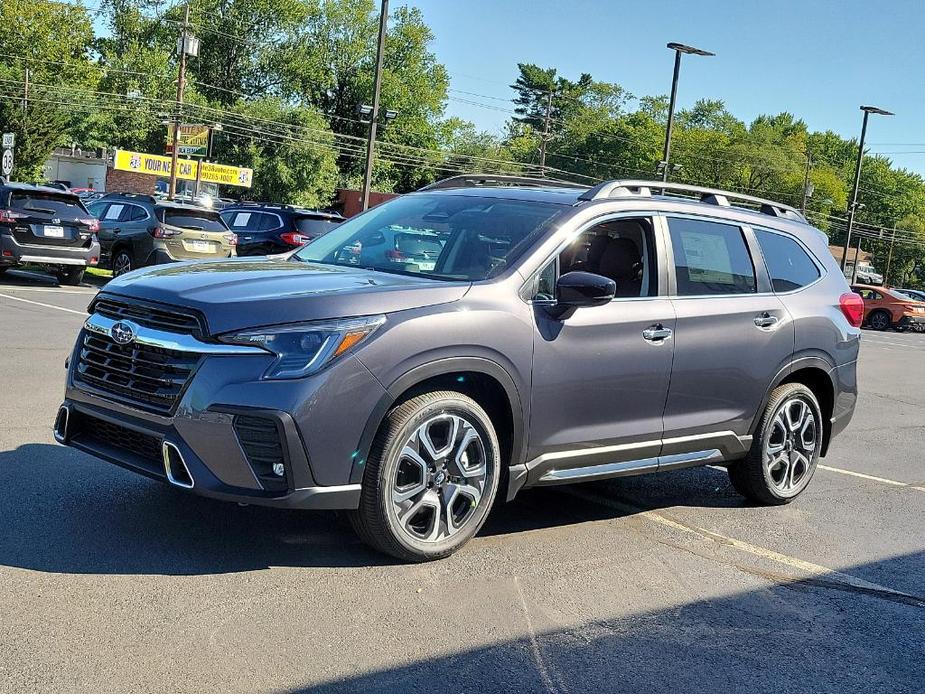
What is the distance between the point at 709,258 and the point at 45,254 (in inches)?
572

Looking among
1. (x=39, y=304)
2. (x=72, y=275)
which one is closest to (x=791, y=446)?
(x=39, y=304)

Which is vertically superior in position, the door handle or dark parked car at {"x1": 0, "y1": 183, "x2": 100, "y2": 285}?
the door handle

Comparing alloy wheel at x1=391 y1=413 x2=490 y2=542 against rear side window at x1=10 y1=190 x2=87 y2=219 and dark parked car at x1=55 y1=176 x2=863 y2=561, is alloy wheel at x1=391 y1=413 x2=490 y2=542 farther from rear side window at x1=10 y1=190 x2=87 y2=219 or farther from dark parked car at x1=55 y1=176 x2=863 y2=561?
rear side window at x1=10 y1=190 x2=87 y2=219

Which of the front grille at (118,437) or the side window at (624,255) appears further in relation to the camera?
the side window at (624,255)

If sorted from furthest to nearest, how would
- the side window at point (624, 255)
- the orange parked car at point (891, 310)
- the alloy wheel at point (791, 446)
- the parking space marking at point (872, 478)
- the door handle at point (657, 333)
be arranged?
1. the orange parked car at point (891, 310)
2. the parking space marking at point (872, 478)
3. the alloy wheel at point (791, 446)
4. the side window at point (624, 255)
5. the door handle at point (657, 333)

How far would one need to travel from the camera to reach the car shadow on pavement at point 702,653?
12.0 ft

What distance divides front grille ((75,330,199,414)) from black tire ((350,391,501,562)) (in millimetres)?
882

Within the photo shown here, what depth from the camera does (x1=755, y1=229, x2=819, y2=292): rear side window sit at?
657 centimetres

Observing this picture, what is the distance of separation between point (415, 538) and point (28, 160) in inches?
2364

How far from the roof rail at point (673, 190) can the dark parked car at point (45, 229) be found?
13.9 meters

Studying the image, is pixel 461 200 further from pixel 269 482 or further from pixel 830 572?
pixel 830 572

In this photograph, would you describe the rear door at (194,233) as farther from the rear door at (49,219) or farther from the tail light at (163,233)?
the rear door at (49,219)

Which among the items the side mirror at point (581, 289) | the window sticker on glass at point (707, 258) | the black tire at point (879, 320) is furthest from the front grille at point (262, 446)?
the black tire at point (879, 320)

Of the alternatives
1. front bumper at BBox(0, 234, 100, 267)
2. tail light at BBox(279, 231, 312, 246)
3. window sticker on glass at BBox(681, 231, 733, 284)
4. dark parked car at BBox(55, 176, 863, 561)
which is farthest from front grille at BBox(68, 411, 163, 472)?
tail light at BBox(279, 231, 312, 246)
